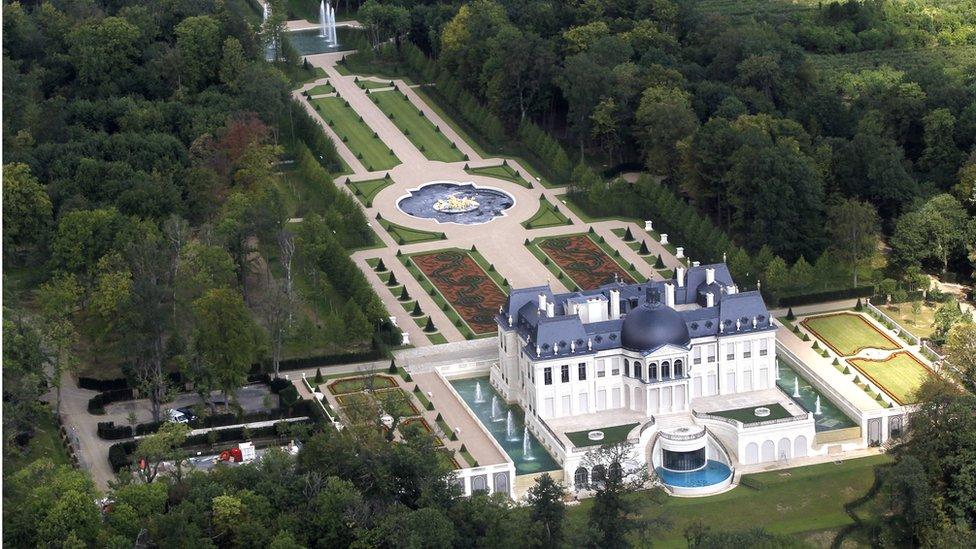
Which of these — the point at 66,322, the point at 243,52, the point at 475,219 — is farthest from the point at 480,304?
the point at 243,52

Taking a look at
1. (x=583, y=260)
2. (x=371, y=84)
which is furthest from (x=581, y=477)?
(x=371, y=84)

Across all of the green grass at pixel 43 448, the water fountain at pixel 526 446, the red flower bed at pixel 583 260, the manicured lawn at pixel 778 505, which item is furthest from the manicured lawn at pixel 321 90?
the manicured lawn at pixel 778 505

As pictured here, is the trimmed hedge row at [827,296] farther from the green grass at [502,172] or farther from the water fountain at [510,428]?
the green grass at [502,172]

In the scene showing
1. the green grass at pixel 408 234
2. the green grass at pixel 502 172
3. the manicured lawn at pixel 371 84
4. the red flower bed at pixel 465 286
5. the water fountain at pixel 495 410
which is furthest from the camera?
the manicured lawn at pixel 371 84

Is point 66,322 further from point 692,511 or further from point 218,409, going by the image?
point 692,511

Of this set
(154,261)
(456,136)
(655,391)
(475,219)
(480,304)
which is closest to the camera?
(655,391)

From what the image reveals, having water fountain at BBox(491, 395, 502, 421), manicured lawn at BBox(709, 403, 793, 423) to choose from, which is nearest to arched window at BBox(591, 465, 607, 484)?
manicured lawn at BBox(709, 403, 793, 423)
